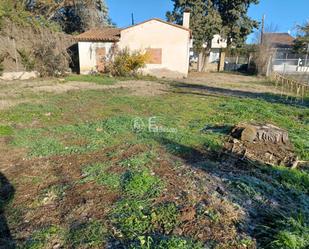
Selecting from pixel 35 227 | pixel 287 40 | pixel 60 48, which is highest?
pixel 287 40

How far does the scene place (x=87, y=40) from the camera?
57.7 feet

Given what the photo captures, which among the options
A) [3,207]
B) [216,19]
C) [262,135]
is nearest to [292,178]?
[262,135]

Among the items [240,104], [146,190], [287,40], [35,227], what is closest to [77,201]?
[35,227]

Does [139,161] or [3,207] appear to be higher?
[139,161]

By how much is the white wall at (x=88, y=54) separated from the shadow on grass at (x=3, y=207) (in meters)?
15.1

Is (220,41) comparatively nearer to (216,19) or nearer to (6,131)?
(216,19)

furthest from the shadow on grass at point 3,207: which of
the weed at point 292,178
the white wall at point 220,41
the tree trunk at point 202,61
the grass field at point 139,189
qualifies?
the tree trunk at point 202,61

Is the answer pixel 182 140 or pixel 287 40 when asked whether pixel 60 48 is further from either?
pixel 287 40

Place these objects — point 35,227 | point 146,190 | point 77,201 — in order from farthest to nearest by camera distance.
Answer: point 146,190
point 77,201
point 35,227

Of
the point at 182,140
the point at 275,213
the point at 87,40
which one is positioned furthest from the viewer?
the point at 87,40

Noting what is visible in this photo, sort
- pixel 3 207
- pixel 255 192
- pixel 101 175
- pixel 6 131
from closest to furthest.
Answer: pixel 3 207 → pixel 255 192 → pixel 101 175 → pixel 6 131

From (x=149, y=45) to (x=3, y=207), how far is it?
631 inches

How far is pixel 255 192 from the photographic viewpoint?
3352 millimetres

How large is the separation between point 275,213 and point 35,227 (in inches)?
104
